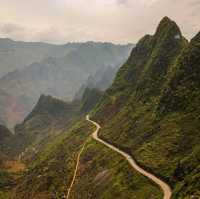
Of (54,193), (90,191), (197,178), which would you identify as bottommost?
(54,193)

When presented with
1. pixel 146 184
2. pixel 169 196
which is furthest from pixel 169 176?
pixel 169 196

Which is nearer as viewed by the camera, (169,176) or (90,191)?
(169,176)

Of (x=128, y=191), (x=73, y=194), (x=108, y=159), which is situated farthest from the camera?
(x=108, y=159)

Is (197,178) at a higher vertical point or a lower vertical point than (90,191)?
higher

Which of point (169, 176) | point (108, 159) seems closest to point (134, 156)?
point (108, 159)

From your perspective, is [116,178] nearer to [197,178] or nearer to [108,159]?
[108,159]

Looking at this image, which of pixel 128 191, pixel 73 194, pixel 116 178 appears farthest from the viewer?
pixel 73 194

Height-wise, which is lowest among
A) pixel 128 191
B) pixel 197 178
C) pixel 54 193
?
pixel 54 193

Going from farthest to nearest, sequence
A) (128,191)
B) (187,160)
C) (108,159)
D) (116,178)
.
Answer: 1. (108,159)
2. (116,178)
3. (128,191)
4. (187,160)

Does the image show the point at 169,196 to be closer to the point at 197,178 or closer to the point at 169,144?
the point at 197,178

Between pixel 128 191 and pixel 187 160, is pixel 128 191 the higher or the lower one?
the lower one
